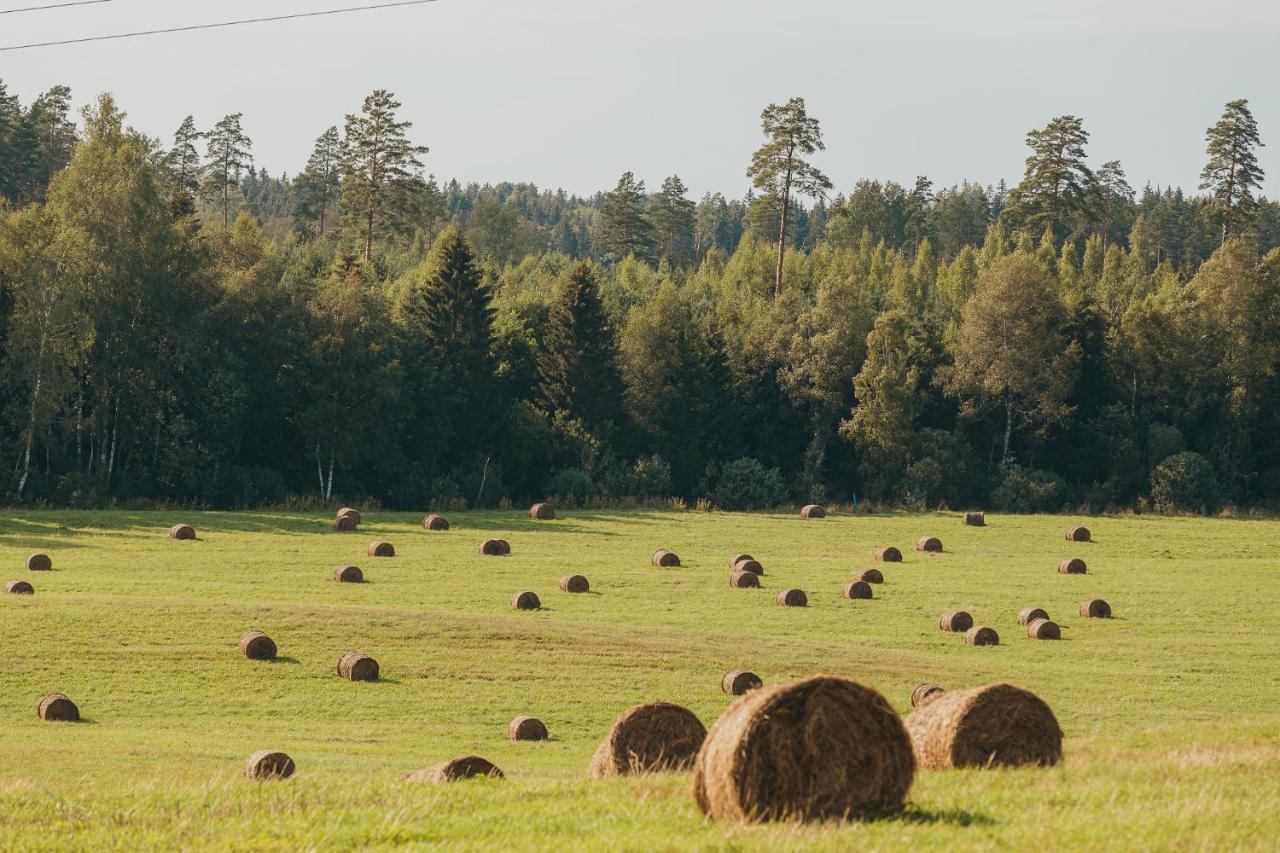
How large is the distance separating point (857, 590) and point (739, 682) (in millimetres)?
14666

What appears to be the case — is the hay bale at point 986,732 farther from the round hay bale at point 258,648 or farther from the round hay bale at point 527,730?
the round hay bale at point 258,648

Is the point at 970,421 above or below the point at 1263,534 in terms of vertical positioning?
above

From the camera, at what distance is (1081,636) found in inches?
1558

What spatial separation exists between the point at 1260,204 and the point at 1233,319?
34.1 metres

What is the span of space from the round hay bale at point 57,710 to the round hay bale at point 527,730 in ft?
27.3

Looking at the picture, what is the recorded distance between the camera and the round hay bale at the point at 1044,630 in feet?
129

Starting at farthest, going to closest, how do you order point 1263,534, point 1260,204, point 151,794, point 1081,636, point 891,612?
1. point 1260,204
2. point 1263,534
3. point 891,612
4. point 1081,636
5. point 151,794

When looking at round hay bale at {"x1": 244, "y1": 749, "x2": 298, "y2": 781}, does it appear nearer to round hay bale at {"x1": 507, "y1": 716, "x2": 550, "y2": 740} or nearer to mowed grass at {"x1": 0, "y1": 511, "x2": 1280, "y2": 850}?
mowed grass at {"x1": 0, "y1": 511, "x2": 1280, "y2": 850}

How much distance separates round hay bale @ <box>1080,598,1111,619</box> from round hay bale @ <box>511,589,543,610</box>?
16087 millimetres

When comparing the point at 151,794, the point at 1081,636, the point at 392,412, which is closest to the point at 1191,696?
the point at 1081,636

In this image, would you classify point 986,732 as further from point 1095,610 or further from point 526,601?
point 1095,610

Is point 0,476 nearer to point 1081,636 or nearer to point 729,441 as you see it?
point 729,441

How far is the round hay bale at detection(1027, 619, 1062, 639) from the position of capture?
129 ft

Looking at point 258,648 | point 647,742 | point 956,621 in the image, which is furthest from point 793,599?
point 647,742
